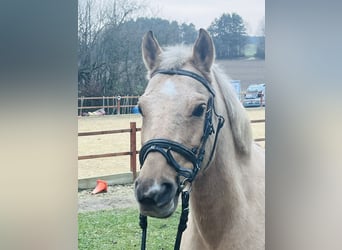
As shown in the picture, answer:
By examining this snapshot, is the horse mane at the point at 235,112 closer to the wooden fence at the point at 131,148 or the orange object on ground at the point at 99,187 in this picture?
the wooden fence at the point at 131,148

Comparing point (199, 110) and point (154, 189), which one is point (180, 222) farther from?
point (199, 110)

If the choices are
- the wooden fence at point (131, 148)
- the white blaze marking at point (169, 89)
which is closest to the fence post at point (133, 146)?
the wooden fence at point (131, 148)

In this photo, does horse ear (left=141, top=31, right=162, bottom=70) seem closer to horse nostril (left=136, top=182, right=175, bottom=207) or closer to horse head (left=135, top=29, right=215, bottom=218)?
horse head (left=135, top=29, right=215, bottom=218)

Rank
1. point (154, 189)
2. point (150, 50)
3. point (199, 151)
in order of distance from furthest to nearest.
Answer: point (150, 50)
point (199, 151)
point (154, 189)

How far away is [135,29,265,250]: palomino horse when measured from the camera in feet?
6.61

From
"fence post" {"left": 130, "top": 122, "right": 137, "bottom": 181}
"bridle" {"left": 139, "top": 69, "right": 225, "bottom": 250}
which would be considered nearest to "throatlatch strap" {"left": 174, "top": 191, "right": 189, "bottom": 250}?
"bridle" {"left": 139, "top": 69, "right": 225, "bottom": 250}

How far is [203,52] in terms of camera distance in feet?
7.14

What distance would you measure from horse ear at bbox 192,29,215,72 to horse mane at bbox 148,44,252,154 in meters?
0.02

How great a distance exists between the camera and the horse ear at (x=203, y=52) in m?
2.17

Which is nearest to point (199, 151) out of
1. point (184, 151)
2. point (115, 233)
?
point (184, 151)

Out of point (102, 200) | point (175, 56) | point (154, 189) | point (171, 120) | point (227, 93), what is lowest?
point (102, 200)

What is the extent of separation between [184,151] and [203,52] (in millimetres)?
440
